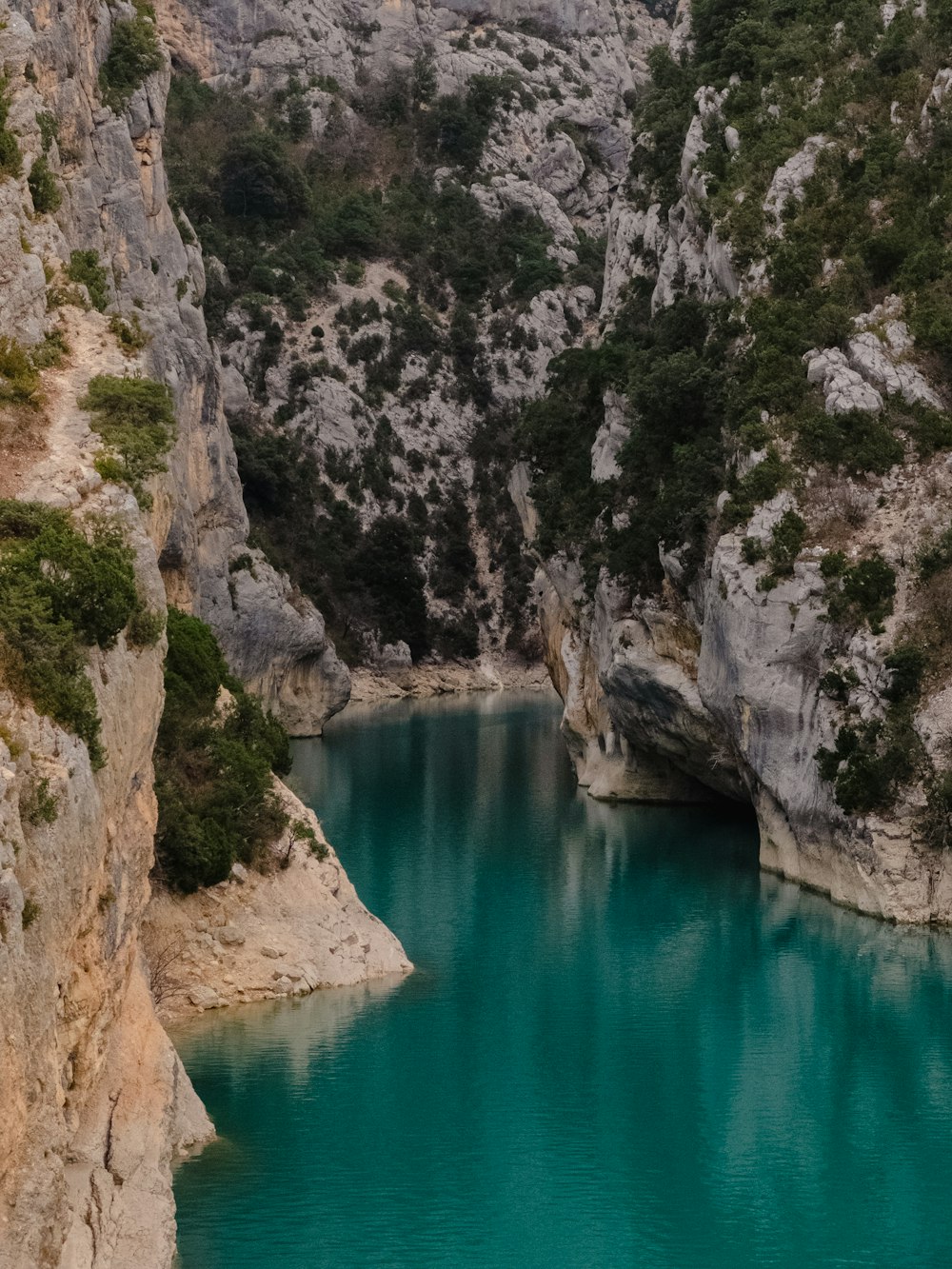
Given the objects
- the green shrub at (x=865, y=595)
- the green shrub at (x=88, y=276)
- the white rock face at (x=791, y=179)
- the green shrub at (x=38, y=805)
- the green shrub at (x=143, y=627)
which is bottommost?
the green shrub at (x=38, y=805)

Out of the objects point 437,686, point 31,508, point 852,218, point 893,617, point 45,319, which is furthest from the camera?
point 437,686

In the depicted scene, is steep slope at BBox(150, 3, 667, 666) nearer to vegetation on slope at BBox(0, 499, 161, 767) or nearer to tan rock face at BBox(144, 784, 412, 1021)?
tan rock face at BBox(144, 784, 412, 1021)

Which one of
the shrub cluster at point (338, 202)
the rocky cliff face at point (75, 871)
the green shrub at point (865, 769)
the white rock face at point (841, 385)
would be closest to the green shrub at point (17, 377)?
the rocky cliff face at point (75, 871)

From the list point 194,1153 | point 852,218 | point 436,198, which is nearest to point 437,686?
point 436,198

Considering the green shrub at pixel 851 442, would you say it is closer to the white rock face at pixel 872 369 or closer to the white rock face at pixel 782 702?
the white rock face at pixel 872 369

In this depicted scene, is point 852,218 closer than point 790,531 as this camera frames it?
No

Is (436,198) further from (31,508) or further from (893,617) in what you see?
(31,508)
